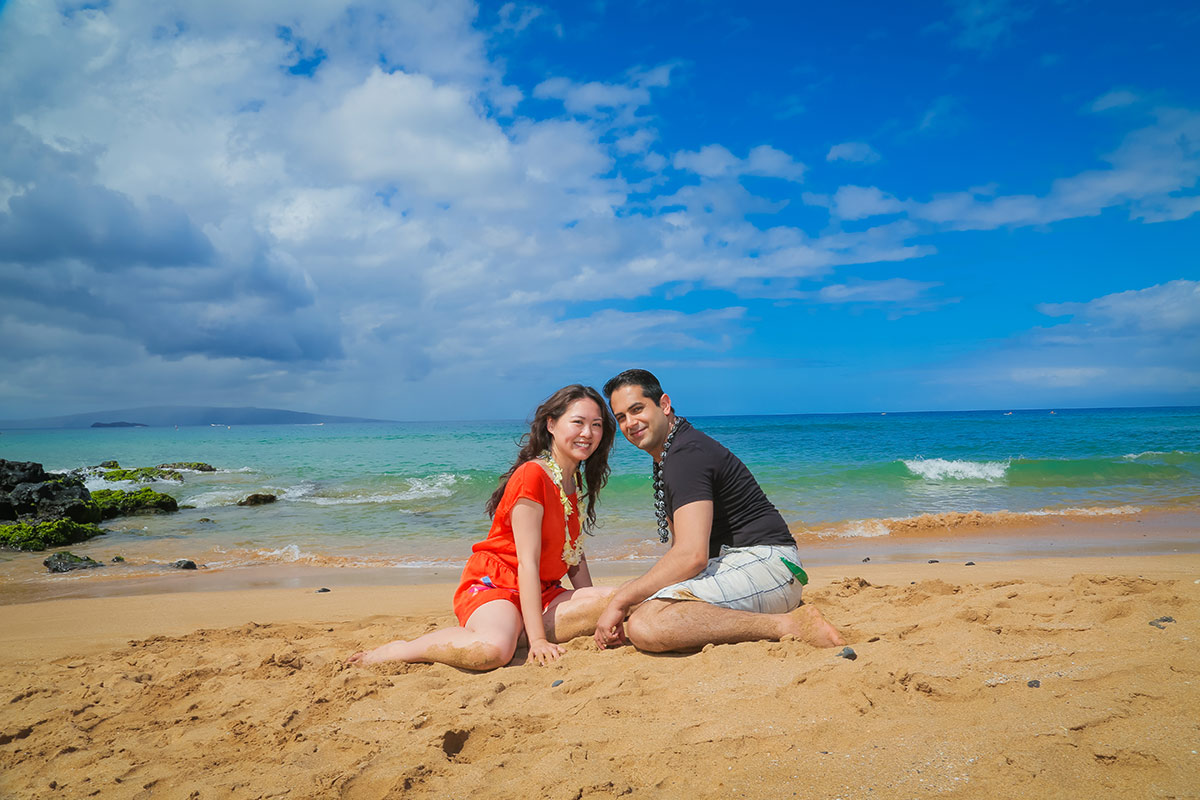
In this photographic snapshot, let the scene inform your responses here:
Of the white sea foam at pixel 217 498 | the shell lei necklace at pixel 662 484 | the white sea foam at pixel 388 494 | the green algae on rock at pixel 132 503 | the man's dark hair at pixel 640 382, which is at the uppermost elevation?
the man's dark hair at pixel 640 382

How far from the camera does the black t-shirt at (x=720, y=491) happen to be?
12.0ft

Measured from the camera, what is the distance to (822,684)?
9.34 feet

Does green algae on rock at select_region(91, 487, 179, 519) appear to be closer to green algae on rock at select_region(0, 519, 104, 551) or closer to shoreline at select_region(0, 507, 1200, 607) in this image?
green algae on rock at select_region(0, 519, 104, 551)

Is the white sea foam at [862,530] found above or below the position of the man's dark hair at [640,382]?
below

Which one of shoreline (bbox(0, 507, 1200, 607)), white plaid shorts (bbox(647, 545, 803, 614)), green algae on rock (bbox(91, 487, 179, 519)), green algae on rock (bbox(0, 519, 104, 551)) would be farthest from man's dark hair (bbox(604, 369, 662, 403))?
green algae on rock (bbox(91, 487, 179, 519))

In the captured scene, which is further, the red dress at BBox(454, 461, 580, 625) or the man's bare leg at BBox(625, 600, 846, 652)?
the red dress at BBox(454, 461, 580, 625)

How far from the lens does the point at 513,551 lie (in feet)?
13.8

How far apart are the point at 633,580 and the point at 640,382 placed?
1250mm

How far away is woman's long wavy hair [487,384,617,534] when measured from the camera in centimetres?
408

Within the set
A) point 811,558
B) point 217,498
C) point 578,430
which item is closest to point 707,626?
point 578,430

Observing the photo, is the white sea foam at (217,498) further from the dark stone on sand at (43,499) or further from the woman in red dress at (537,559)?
the woman in red dress at (537,559)

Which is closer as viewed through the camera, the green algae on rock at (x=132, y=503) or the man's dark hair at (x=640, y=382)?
the man's dark hair at (x=640, y=382)

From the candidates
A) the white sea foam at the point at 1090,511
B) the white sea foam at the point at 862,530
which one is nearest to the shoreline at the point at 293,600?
the white sea foam at the point at 862,530

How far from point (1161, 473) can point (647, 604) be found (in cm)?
1908
